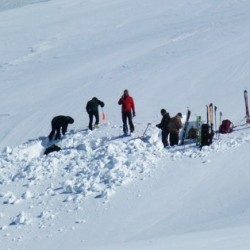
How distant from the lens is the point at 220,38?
31031mm

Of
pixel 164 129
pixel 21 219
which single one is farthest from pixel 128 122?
pixel 21 219

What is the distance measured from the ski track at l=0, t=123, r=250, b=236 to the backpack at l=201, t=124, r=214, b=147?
0.59 feet

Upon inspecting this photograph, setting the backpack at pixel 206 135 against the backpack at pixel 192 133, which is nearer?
the backpack at pixel 206 135

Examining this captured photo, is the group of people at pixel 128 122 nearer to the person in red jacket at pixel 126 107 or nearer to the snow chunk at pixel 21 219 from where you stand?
the person in red jacket at pixel 126 107

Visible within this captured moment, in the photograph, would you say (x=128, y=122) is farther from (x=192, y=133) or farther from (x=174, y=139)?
(x=192, y=133)

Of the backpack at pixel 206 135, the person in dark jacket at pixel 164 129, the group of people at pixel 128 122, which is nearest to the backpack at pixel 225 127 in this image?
the backpack at pixel 206 135

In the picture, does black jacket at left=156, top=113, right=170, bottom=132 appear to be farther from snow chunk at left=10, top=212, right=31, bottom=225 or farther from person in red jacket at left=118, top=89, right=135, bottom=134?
snow chunk at left=10, top=212, right=31, bottom=225

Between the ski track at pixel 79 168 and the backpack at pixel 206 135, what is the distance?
18 cm

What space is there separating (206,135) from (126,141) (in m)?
2.56

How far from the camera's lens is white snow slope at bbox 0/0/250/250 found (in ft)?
42.2

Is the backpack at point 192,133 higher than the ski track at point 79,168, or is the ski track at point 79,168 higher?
the backpack at point 192,133

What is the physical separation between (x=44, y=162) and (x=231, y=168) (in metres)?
5.26

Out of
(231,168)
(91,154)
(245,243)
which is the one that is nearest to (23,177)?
(91,154)

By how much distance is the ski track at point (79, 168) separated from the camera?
47.0 ft
